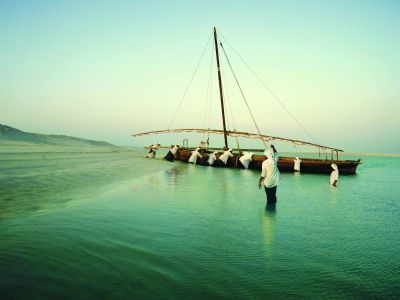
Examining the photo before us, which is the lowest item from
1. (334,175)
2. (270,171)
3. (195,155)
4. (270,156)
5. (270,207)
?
(270,207)

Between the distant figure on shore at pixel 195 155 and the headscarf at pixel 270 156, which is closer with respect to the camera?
the headscarf at pixel 270 156

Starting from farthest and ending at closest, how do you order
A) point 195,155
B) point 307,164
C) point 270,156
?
point 195,155 < point 307,164 < point 270,156

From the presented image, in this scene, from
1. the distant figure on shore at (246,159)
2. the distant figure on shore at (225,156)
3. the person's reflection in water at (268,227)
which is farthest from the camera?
the distant figure on shore at (225,156)

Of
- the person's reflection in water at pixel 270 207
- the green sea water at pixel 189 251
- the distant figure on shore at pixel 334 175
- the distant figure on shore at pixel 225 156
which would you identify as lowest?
the person's reflection in water at pixel 270 207

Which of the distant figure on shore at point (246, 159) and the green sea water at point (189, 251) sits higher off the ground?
the distant figure on shore at point (246, 159)

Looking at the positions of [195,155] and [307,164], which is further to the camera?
[195,155]

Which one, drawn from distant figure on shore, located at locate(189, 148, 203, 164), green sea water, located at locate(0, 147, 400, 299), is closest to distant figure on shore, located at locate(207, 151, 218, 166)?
distant figure on shore, located at locate(189, 148, 203, 164)

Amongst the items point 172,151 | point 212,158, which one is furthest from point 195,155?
point 172,151

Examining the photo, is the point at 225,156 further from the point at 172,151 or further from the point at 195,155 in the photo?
the point at 172,151

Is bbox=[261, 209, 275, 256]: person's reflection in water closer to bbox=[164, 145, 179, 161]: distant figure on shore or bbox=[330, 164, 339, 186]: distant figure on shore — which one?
bbox=[330, 164, 339, 186]: distant figure on shore

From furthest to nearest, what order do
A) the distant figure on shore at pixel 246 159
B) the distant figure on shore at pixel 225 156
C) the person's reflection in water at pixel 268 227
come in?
the distant figure on shore at pixel 225 156 < the distant figure on shore at pixel 246 159 < the person's reflection in water at pixel 268 227

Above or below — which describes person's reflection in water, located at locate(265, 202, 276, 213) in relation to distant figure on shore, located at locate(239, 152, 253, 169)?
below

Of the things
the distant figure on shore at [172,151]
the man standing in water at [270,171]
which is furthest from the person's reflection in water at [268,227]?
the distant figure on shore at [172,151]

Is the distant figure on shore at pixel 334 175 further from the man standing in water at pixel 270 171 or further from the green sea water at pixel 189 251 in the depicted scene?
the man standing in water at pixel 270 171
